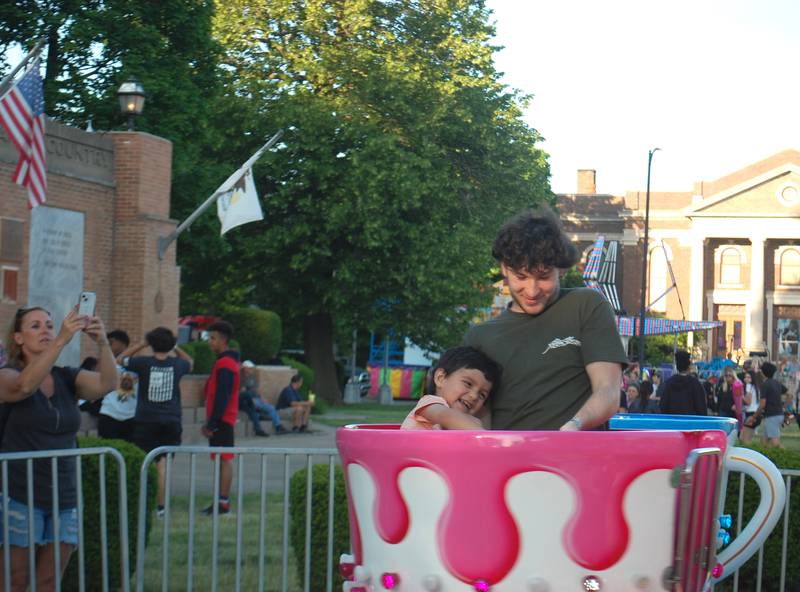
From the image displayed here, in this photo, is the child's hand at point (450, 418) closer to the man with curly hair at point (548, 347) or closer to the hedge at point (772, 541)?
the man with curly hair at point (548, 347)

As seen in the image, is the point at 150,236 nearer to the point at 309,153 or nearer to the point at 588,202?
the point at 309,153

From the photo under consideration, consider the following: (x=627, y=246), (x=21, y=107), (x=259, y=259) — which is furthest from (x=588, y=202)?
(x=21, y=107)

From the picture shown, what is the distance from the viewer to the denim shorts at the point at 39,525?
18.3ft

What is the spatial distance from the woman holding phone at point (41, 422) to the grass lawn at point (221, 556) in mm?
1472

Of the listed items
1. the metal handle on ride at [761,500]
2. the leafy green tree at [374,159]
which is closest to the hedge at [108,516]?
the metal handle on ride at [761,500]

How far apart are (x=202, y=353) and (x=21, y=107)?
1035 centimetres

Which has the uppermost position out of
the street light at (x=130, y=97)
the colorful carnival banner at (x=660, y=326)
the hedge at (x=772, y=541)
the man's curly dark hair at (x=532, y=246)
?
the street light at (x=130, y=97)

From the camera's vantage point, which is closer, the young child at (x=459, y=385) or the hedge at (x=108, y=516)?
the young child at (x=459, y=385)

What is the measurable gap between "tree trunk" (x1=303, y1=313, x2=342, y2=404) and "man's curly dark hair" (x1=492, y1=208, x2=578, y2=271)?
34.8 m

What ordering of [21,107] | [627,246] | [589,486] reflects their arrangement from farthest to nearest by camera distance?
[627,246] → [21,107] → [589,486]

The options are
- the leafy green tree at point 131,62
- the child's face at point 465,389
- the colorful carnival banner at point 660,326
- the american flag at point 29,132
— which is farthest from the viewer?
the colorful carnival banner at point 660,326

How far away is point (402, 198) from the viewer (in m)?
31.9

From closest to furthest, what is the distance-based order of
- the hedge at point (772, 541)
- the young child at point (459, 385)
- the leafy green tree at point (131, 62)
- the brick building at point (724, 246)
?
the young child at point (459, 385) < the hedge at point (772, 541) < the leafy green tree at point (131, 62) < the brick building at point (724, 246)

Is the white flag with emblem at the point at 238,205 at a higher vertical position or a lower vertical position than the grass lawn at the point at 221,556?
higher
